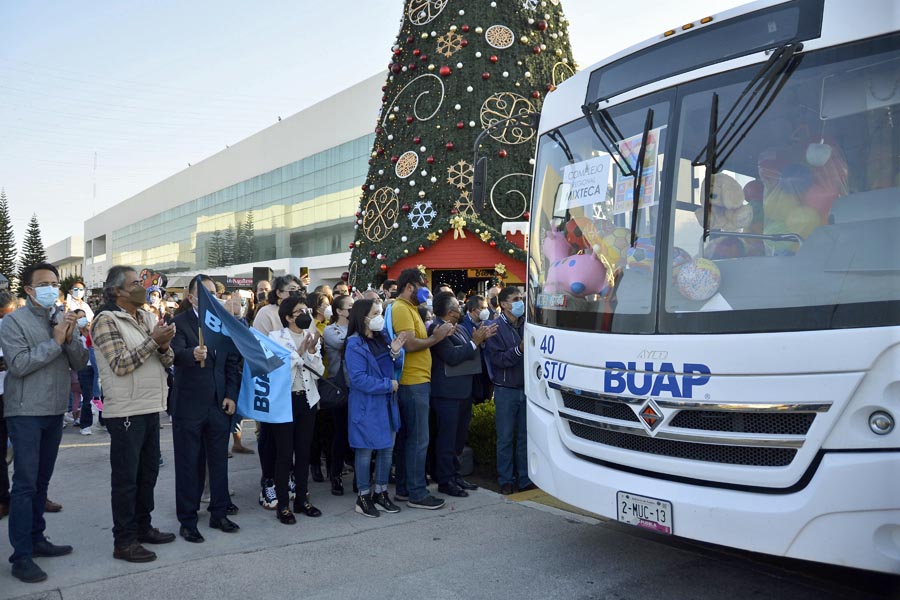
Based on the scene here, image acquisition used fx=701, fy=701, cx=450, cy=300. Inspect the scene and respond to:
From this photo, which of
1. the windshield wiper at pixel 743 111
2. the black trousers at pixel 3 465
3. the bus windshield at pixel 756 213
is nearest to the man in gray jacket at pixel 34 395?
the black trousers at pixel 3 465

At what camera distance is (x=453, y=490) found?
21.7 ft

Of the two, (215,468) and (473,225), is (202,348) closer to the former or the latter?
(215,468)

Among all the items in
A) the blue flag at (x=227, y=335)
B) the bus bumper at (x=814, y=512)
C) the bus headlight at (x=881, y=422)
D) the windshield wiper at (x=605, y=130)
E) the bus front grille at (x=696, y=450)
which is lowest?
the bus bumper at (x=814, y=512)

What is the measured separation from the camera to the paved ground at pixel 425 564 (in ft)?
14.3

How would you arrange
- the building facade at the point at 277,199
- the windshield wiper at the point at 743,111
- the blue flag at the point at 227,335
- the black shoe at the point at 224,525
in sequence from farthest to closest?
1. the building facade at the point at 277,199
2. the black shoe at the point at 224,525
3. the blue flag at the point at 227,335
4. the windshield wiper at the point at 743,111

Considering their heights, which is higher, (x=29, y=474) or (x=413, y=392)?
(x=413, y=392)

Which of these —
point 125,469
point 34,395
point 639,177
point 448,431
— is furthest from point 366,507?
point 639,177

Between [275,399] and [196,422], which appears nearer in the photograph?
[196,422]

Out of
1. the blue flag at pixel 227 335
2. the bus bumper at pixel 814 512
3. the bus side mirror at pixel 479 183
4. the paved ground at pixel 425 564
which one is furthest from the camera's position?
the bus side mirror at pixel 479 183

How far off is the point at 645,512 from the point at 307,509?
10.2ft

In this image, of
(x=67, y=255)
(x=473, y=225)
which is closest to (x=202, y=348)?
(x=473, y=225)

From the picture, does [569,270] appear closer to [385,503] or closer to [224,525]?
[385,503]

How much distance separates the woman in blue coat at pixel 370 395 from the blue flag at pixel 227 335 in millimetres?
745

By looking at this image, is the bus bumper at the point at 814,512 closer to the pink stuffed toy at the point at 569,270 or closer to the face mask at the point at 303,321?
the pink stuffed toy at the point at 569,270
